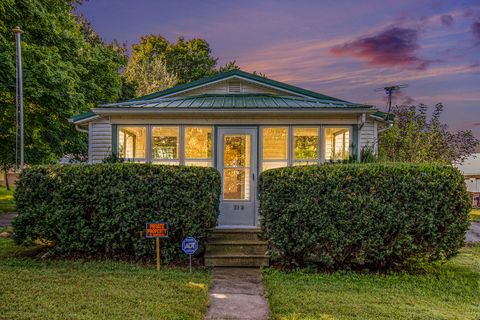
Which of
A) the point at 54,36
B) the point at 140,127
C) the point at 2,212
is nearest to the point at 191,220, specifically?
the point at 140,127

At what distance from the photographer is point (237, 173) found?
833cm

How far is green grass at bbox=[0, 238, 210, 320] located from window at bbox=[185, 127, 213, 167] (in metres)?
2.89

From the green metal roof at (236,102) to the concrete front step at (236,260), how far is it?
3.20 meters

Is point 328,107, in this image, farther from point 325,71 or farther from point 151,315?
point 325,71

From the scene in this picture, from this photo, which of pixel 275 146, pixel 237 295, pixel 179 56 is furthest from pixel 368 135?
pixel 179 56

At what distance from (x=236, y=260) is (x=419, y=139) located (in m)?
7.14

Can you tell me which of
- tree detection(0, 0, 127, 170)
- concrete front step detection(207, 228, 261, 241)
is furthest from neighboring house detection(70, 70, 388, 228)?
tree detection(0, 0, 127, 170)

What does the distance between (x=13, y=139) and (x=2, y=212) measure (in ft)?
15.1

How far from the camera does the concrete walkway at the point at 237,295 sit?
170 inches

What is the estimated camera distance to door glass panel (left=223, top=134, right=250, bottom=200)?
8273mm

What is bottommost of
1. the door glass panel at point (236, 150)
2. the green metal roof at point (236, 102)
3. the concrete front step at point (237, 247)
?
the concrete front step at point (237, 247)

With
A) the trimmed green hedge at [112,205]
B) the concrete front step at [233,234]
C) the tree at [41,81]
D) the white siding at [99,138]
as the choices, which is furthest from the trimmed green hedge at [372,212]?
the tree at [41,81]

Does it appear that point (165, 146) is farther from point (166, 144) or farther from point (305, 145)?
point (305, 145)

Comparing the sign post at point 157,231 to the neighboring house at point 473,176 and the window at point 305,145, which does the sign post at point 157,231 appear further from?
the neighboring house at point 473,176
